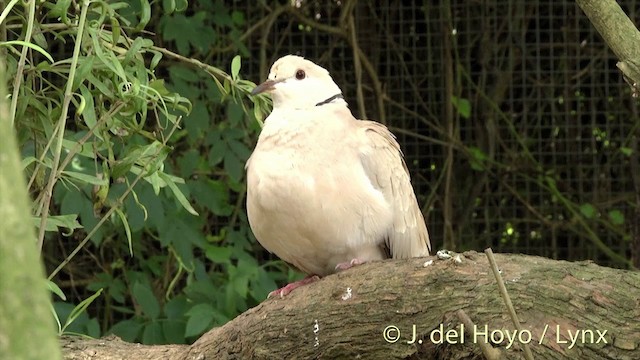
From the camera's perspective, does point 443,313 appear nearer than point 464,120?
Yes

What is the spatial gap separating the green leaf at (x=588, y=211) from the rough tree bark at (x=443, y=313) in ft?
8.05

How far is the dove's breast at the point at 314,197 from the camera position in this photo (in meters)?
2.11

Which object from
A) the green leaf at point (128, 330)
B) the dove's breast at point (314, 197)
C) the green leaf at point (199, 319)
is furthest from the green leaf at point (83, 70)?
the green leaf at point (128, 330)

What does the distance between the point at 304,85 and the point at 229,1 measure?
1.74 meters

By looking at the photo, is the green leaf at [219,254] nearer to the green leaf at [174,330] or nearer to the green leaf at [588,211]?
the green leaf at [174,330]

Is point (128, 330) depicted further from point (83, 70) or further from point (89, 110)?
point (83, 70)

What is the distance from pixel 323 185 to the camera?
2105 millimetres

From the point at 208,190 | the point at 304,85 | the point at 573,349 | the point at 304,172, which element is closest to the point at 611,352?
the point at 573,349

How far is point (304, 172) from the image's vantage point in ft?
6.95

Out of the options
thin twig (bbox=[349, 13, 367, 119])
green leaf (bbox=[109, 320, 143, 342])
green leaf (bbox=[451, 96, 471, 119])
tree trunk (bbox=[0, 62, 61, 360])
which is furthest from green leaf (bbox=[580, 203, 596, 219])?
tree trunk (bbox=[0, 62, 61, 360])

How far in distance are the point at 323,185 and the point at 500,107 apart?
233cm

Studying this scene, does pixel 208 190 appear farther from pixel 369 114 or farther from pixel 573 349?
pixel 573 349

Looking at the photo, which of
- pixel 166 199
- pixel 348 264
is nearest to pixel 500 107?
pixel 166 199

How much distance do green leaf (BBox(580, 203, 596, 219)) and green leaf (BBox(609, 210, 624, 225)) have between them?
89mm
